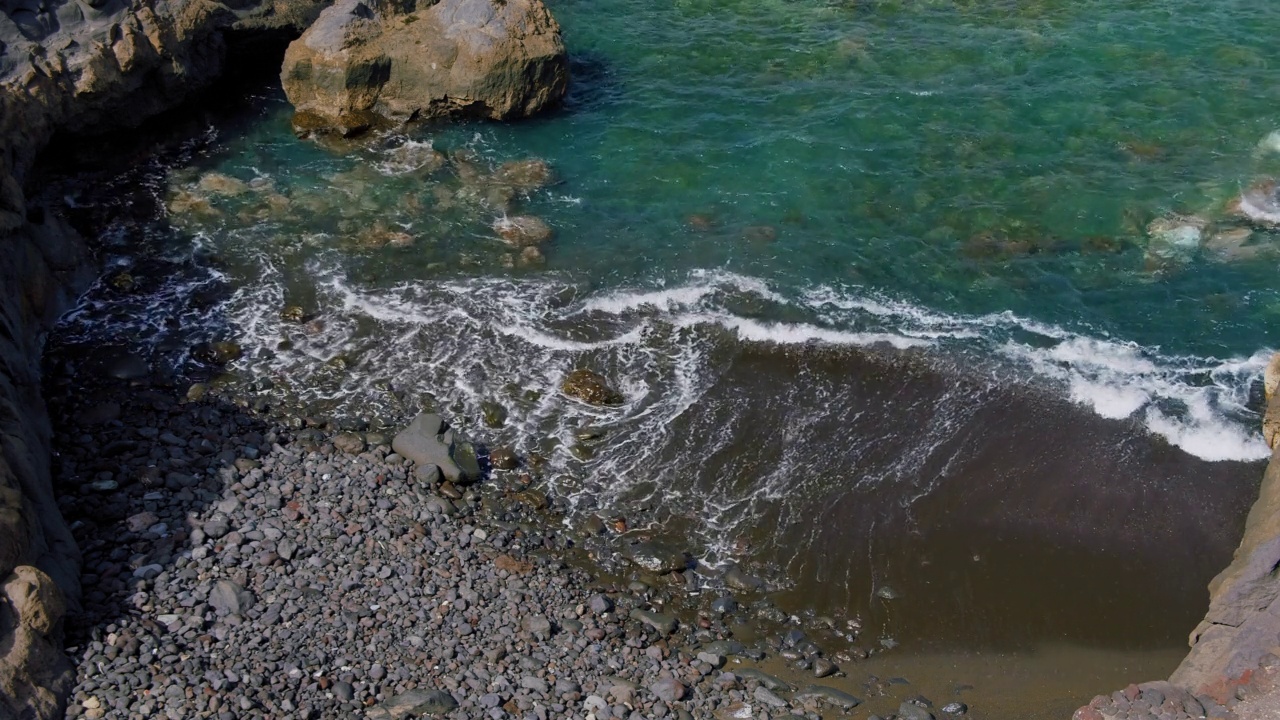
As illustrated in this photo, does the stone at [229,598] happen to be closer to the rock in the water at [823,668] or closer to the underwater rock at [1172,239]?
the rock in the water at [823,668]

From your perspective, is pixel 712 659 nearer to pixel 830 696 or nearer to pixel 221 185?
pixel 830 696

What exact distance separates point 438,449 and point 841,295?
854cm

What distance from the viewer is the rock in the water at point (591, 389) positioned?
61.8 feet

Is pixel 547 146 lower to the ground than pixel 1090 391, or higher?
higher

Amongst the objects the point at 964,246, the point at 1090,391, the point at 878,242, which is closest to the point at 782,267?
the point at 878,242

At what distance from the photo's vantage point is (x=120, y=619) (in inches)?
538

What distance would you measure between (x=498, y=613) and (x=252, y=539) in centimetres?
372

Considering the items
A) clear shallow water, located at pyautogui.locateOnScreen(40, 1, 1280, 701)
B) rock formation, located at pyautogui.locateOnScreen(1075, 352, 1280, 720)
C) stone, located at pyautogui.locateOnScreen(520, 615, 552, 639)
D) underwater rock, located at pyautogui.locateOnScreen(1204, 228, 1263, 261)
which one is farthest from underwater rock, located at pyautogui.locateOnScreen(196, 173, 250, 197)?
underwater rock, located at pyautogui.locateOnScreen(1204, 228, 1263, 261)

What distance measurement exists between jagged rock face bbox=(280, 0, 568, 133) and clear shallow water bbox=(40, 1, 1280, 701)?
2.97 feet

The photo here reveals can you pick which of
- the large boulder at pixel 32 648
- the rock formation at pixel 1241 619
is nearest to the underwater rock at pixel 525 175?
the large boulder at pixel 32 648

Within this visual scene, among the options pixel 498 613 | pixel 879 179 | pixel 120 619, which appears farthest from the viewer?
pixel 879 179

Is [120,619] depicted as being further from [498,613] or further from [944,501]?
[944,501]

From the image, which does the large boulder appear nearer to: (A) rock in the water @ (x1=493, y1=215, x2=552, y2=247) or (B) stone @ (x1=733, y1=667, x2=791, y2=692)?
(B) stone @ (x1=733, y1=667, x2=791, y2=692)

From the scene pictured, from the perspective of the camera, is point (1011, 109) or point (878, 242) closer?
point (878, 242)
